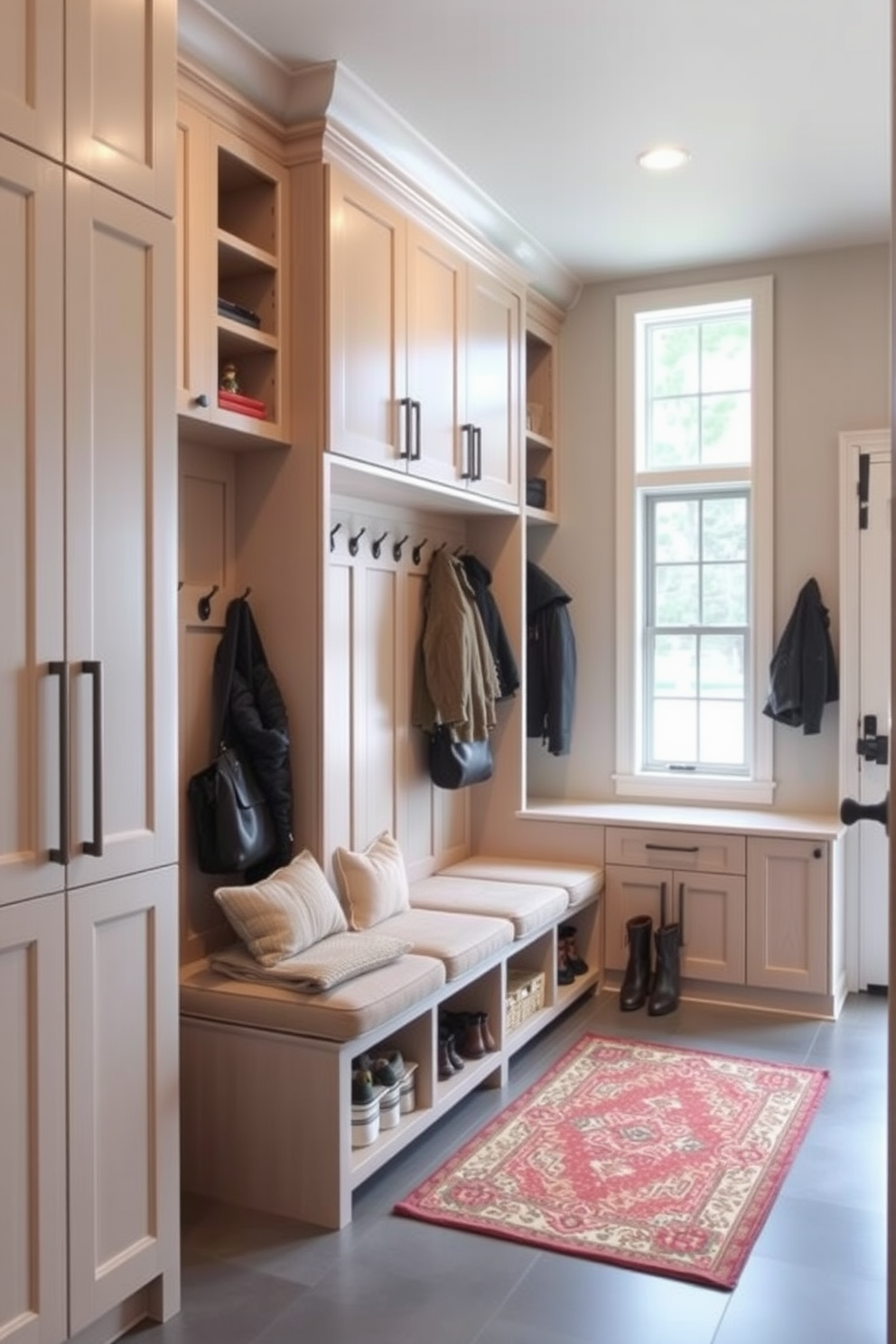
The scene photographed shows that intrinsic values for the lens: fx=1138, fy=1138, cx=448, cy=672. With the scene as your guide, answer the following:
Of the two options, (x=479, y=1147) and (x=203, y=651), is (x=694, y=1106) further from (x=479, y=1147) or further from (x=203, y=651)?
(x=203, y=651)

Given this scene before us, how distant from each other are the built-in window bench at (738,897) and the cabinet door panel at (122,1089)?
2.45m

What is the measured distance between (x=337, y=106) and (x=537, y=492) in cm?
204

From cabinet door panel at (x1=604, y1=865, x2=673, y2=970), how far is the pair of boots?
7cm

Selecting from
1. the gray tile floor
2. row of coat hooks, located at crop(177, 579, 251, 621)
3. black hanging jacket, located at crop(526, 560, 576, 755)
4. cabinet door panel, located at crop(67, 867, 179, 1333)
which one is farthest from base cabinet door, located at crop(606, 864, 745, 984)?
cabinet door panel, located at crop(67, 867, 179, 1333)

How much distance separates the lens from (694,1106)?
334 centimetres

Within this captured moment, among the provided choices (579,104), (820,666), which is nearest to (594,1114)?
(820,666)

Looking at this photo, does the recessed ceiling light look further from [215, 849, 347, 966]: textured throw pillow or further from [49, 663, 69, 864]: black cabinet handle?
[49, 663, 69, 864]: black cabinet handle

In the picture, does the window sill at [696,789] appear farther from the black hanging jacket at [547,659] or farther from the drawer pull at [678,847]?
the drawer pull at [678,847]

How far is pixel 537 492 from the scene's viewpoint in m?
4.88

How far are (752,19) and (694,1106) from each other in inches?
117

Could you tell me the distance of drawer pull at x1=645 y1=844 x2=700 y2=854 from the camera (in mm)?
4273

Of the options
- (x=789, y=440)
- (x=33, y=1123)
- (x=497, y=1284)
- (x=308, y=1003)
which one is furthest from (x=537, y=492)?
(x=33, y=1123)

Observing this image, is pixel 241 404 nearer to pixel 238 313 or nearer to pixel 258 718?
pixel 238 313

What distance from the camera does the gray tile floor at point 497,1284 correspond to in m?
2.25
